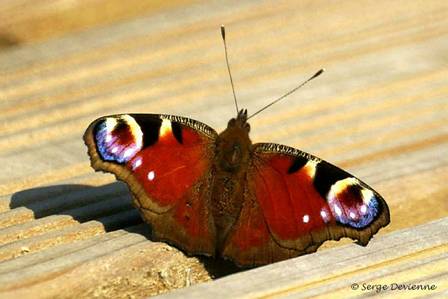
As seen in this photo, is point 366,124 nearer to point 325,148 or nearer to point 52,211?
point 325,148

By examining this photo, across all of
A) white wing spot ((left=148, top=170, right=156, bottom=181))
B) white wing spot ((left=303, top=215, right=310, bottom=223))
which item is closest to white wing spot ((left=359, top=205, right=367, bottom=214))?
white wing spot ((left=303, top=215, right=310, bottom=223))

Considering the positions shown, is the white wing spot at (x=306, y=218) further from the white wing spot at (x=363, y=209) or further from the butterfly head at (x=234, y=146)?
the butterfly head at (x=234, y=146)

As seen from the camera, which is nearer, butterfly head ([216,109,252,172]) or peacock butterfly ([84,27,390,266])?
peacock butterfly ([84,27,390,266])

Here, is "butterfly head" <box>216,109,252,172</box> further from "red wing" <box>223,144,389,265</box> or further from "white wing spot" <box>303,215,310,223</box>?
"white wing spot" <box>303,215,310,223</box>

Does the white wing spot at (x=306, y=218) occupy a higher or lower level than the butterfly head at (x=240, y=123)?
lower

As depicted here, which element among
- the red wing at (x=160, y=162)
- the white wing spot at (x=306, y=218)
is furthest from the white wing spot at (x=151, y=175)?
the white wing spot at (x=306, y=218)

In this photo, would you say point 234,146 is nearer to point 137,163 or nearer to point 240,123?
point 240,123

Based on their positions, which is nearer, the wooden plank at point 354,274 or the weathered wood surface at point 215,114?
the wooden plank at point 354,274

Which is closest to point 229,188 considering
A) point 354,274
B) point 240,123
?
point 240,123
